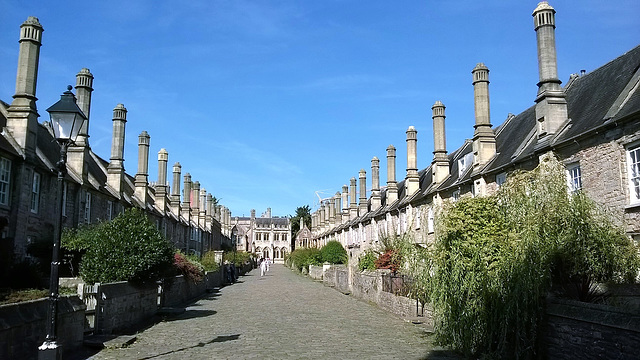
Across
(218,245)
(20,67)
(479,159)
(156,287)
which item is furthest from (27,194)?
(218,245)

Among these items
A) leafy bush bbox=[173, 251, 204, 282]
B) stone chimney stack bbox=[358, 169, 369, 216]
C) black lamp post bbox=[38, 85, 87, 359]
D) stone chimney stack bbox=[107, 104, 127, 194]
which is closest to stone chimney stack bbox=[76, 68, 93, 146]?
stone chimney stack bbox=[107, 104, 127, 194]

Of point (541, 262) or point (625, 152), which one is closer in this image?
point (541, 262)

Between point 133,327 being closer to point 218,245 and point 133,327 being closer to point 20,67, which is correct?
point 20,67

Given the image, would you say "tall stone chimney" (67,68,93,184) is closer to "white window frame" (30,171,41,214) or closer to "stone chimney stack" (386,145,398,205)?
"white window frame" (30,171,41,214)

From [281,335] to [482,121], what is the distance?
1675 centimetres

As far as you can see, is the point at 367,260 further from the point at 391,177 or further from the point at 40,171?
the point at 391,177

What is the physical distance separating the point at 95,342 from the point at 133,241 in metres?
4.71

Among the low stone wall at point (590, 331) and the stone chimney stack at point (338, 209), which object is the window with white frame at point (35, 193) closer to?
the low stone wall at point (590, 331)

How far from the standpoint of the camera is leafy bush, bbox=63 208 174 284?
15555 millimetres

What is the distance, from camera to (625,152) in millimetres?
14734

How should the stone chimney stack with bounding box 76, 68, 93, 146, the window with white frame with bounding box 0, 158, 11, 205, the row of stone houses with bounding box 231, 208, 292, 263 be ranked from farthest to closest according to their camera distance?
1. the row of stone houses with bounding box 231, 208, 292, 263
2. the stone chimney stack with bounding box 76, 68, 93, 146
3. the window with white frame with bounding box 0, 158, 11, 205

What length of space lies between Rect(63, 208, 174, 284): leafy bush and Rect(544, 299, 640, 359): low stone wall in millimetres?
11744

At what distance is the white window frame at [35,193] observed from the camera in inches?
804

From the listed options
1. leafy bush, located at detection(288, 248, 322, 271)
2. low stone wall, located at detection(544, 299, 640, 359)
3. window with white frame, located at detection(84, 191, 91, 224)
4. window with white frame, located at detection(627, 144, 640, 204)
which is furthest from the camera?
leafy bush, located at detection(288, 248, 322, 271)
